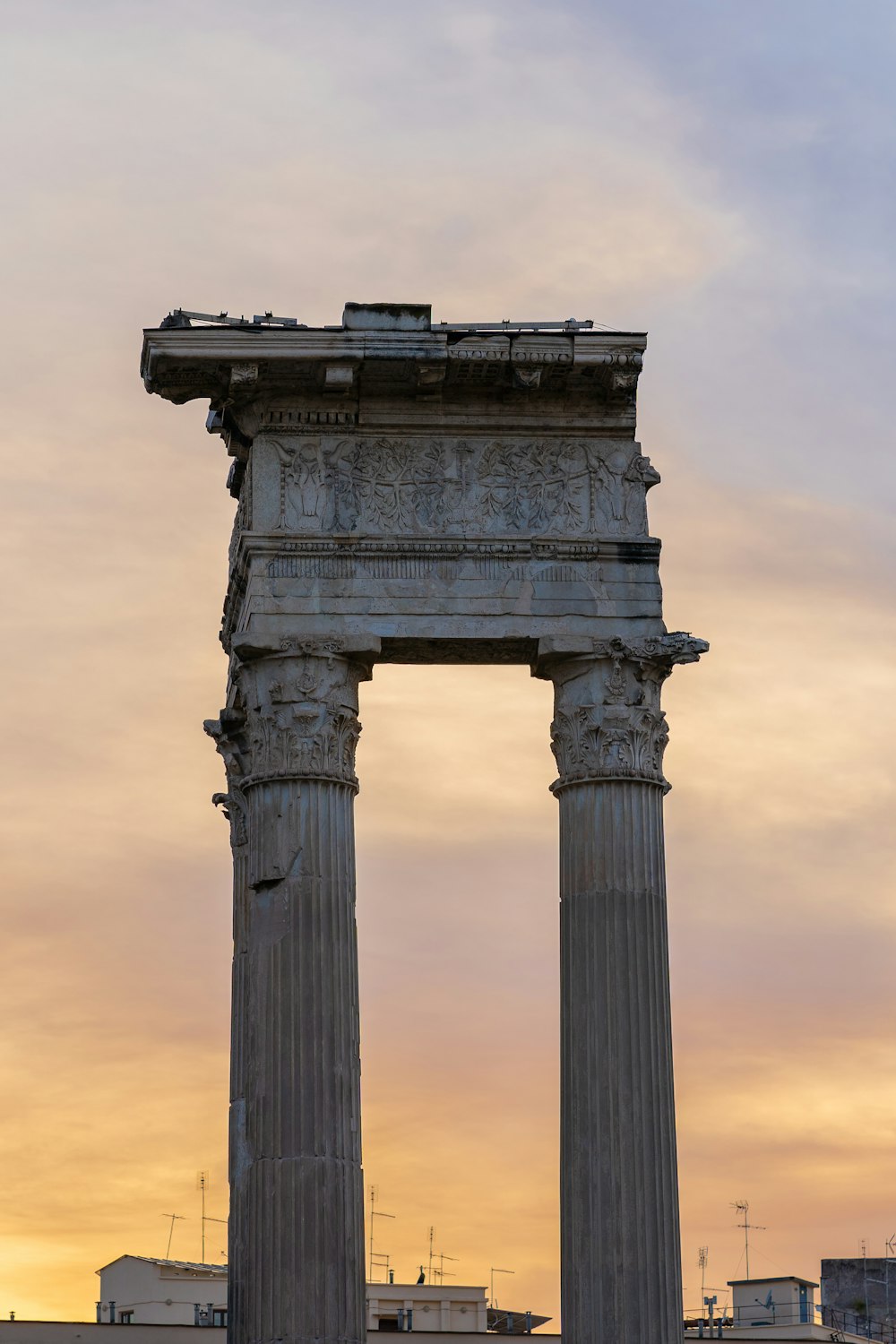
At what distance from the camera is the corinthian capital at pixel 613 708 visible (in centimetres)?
3934

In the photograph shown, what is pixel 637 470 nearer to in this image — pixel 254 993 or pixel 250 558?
pixel 250 558

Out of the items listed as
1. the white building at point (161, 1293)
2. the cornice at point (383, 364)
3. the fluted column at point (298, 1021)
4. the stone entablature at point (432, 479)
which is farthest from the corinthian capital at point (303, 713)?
the white building at point (161, 1293)

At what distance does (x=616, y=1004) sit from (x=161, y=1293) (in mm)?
26547

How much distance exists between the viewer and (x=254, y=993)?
3831cm

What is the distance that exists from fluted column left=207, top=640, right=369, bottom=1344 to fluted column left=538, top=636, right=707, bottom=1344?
2672mm

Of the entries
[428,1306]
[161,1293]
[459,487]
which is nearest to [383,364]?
[459,487]

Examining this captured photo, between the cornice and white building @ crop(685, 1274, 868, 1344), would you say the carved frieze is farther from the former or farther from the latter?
white building @ crop(685, 1274, 868, 1344)

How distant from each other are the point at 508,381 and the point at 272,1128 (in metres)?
10.0

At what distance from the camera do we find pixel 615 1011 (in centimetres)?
3838

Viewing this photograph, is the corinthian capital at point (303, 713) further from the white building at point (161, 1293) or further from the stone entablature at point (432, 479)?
the white building at point (161, 1293)

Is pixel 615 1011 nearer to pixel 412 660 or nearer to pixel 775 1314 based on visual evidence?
pixel 412 660

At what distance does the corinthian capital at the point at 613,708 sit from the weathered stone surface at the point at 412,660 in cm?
3

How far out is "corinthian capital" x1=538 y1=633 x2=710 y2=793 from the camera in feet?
129

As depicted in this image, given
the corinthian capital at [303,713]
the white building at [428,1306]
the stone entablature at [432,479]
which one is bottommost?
the white building at [428,1306]
